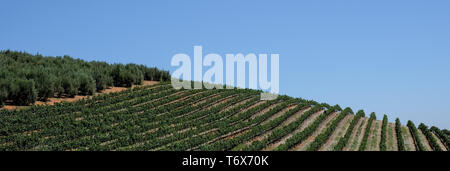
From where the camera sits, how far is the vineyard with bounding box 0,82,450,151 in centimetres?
1700

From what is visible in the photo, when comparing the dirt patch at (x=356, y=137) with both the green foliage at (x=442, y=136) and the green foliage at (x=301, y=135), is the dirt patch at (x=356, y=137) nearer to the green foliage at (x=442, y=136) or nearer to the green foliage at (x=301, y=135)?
the green foliage at (x=301, y=135)

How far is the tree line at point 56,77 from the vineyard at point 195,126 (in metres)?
1.21

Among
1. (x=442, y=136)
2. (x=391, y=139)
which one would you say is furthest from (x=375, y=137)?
(x=442, y=136)

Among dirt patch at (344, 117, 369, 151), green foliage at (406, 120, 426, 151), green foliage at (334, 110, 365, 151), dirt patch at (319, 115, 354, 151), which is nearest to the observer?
green foliage at (334, 110, 365, 151)

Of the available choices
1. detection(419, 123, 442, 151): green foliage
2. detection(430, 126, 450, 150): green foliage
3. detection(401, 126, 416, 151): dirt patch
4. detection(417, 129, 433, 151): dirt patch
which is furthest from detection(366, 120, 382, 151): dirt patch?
detection(430, 126, 450, 150): green foliage

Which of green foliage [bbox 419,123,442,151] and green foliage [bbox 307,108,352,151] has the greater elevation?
green foliage [bbox 307,108,352,151]

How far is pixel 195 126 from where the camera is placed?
67.4 feet

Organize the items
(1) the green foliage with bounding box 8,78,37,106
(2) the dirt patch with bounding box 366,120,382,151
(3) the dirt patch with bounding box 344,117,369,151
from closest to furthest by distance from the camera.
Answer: (3) the dirt patch with bounding box 344,117,369,151, (2) the dirt patch with bounding box 366,120,382,151, (1) the green foliage with bounding box 8,78,37,106

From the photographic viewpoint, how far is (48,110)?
20.0 m

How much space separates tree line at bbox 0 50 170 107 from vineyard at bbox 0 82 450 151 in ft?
3.97

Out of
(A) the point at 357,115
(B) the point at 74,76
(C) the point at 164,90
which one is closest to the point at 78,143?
(B) the point at 74,76

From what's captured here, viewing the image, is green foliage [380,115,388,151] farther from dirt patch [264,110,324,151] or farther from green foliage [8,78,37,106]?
green foliage [8,78,37,106]
